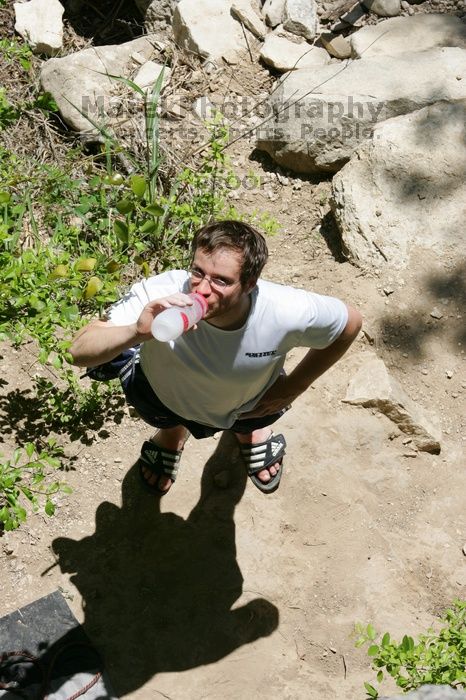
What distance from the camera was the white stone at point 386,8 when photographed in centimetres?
486

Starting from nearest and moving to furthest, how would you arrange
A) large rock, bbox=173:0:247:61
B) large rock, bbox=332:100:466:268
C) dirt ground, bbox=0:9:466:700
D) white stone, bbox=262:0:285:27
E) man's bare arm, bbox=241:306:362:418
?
man's bare arm, bbox=241:306:362:418 < dirt ground, bbox=0:9:466:700 < large rock, bbox=332:100:466:268 < large rock, bbox=173:0:247:61 < white stone, bbox=262:0:285:27

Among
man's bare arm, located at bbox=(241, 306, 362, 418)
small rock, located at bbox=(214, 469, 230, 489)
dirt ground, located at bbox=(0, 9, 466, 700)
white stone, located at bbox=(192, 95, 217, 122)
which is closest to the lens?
man's bare arm, located at bbox=(241, 306, 362, 418)

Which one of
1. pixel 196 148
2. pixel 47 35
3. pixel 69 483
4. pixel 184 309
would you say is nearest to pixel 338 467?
pixel 69 483

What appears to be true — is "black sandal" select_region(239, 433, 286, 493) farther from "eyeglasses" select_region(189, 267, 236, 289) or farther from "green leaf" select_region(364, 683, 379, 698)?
"eyeglasses" select_region(189, 267, 236, 289)

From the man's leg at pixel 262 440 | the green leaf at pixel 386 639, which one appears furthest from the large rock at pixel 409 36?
the green leaf at pixel 386 639

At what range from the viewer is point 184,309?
201 centimetres

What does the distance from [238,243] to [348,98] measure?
2277 mm

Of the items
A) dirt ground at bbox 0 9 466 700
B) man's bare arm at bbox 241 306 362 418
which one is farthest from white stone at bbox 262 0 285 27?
man's bare arm at bbox 241 306 362 418

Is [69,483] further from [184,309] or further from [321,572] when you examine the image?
[184,309]

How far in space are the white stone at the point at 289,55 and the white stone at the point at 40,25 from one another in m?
1.34

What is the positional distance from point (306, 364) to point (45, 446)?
1.28 metres

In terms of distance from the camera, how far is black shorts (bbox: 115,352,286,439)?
2721mm

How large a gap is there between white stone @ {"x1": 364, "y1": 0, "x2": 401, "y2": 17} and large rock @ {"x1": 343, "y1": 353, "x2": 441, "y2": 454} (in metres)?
2.50

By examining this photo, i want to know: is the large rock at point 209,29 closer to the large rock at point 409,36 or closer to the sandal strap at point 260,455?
the large rock at point 409,36
